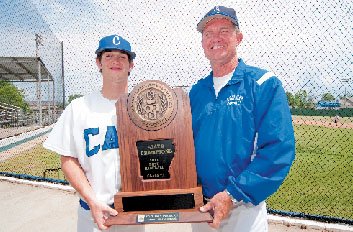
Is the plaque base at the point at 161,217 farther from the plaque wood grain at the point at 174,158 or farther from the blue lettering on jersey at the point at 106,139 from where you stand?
the blue lettering on jersey at the point at 106,139

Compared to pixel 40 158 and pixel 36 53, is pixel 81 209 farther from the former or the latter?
pixel 36 53

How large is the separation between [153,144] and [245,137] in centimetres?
47

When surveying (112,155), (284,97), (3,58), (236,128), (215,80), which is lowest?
(112,155)

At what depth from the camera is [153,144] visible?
1765 mm

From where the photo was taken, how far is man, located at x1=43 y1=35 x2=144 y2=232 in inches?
75.8

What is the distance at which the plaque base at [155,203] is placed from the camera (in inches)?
65.9

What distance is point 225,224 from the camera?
1920 mm

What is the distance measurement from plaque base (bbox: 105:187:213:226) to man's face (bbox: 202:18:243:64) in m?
0.71

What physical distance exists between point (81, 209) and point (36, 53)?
19.1 m

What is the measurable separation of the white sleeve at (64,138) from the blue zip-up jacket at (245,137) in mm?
716

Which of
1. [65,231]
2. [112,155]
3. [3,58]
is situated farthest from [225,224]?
[3,58]

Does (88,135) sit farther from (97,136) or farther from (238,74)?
(238,74)

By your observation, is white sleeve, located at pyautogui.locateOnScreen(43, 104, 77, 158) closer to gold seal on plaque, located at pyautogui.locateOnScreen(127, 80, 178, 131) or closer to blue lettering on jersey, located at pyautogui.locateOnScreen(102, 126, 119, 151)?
blue lettering on jersey, located at pyautogui.locateOnScreen(102, 126, 119, 151)

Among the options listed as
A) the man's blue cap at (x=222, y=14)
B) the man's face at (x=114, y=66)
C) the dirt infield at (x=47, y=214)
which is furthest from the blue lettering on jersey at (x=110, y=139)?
the dirt infield at (x=47, y=214)
